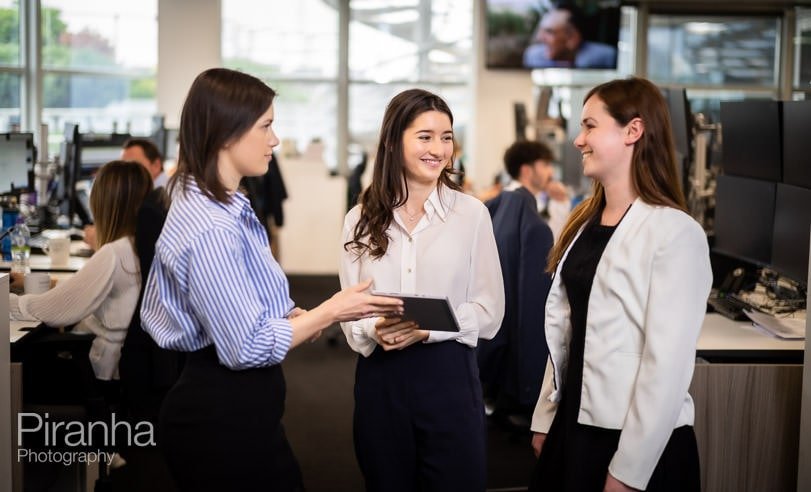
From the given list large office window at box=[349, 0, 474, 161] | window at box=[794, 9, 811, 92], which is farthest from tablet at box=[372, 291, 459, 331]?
window at box=[794, 9, 811, 92]

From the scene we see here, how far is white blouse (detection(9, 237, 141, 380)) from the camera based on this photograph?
12.3 feet

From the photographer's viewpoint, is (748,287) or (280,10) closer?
(748,287)

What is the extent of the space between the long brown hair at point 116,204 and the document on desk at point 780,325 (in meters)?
2.36

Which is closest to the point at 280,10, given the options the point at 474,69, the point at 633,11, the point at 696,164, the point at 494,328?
the point at 474,69

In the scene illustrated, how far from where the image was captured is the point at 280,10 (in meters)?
10.7

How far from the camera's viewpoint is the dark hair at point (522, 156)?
17.5ft

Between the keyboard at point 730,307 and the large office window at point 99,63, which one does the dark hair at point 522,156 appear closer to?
the keyboard at point 730,307

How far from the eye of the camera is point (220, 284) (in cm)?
195

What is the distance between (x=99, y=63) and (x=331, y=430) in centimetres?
635

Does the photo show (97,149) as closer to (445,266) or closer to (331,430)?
(331,430)

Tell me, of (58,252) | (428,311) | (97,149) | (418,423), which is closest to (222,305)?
(428,311)

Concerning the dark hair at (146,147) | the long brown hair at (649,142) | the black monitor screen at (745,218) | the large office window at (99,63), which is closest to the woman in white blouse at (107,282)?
the dark hair at (146,147)

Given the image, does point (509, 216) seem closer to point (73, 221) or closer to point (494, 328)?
point (494, 328)

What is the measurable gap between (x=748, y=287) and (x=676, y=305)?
7.65 feet
